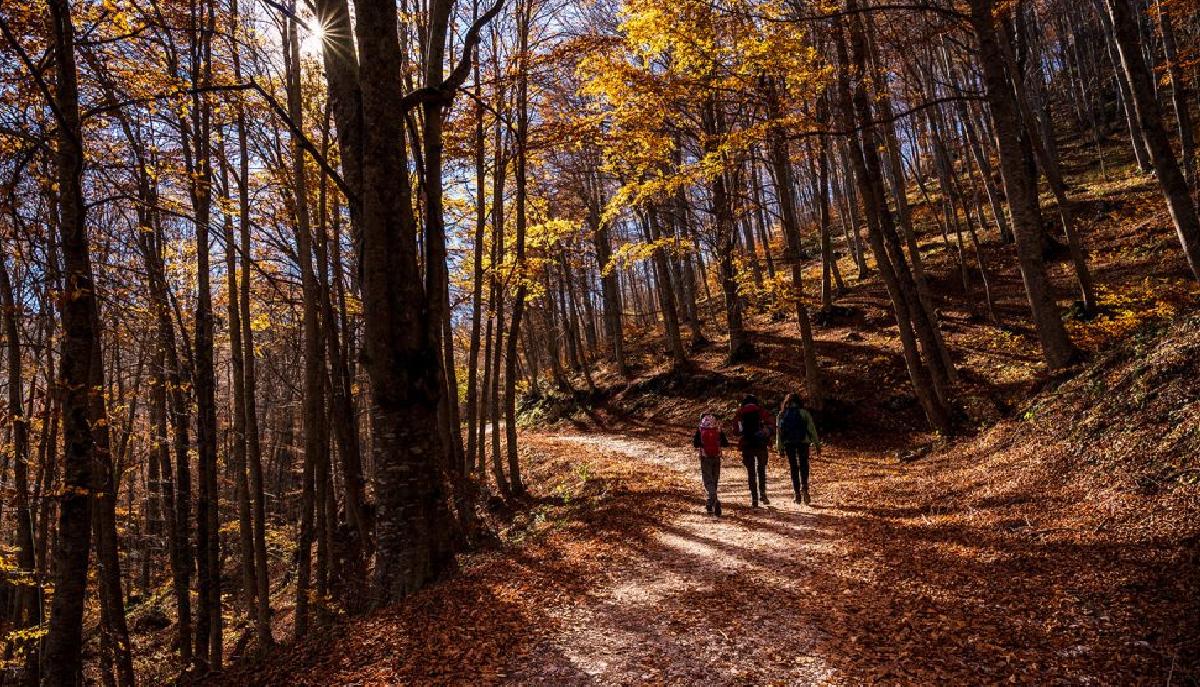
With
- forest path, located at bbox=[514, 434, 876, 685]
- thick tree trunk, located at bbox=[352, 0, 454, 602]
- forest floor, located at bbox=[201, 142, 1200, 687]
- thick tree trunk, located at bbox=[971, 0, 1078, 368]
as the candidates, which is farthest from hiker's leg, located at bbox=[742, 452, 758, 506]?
thick tree trunk, located at bbox=[971, 0, 1078, 368]

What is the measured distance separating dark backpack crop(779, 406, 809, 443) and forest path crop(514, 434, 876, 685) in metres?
1.16

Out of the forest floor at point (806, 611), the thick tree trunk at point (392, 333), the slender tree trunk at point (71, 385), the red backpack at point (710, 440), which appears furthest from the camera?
the red backpack at point (710, 440)

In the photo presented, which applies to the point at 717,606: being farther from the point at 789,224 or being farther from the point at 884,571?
the point at 789,224

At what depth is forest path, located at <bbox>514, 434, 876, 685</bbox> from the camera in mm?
4527

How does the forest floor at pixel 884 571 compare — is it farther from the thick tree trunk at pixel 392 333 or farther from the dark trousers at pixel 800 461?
the thick tree trunk at pixel 392 333

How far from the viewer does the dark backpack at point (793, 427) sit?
394 inches

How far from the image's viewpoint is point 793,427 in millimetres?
10055

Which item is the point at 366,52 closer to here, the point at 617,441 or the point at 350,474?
the point at 350,474

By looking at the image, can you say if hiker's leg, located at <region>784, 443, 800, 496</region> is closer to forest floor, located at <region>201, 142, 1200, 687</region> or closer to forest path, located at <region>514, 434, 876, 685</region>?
forest floor, located at <region>201, 142, 1200, 687</region>

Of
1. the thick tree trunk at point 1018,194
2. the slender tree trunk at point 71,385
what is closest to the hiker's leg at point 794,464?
the thick tree trunk at point 1018,194

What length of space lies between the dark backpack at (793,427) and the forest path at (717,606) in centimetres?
116

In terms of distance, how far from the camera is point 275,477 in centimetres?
3556

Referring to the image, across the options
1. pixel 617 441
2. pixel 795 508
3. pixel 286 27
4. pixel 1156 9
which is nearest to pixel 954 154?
pixel 1156 9

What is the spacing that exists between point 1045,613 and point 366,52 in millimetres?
8200
